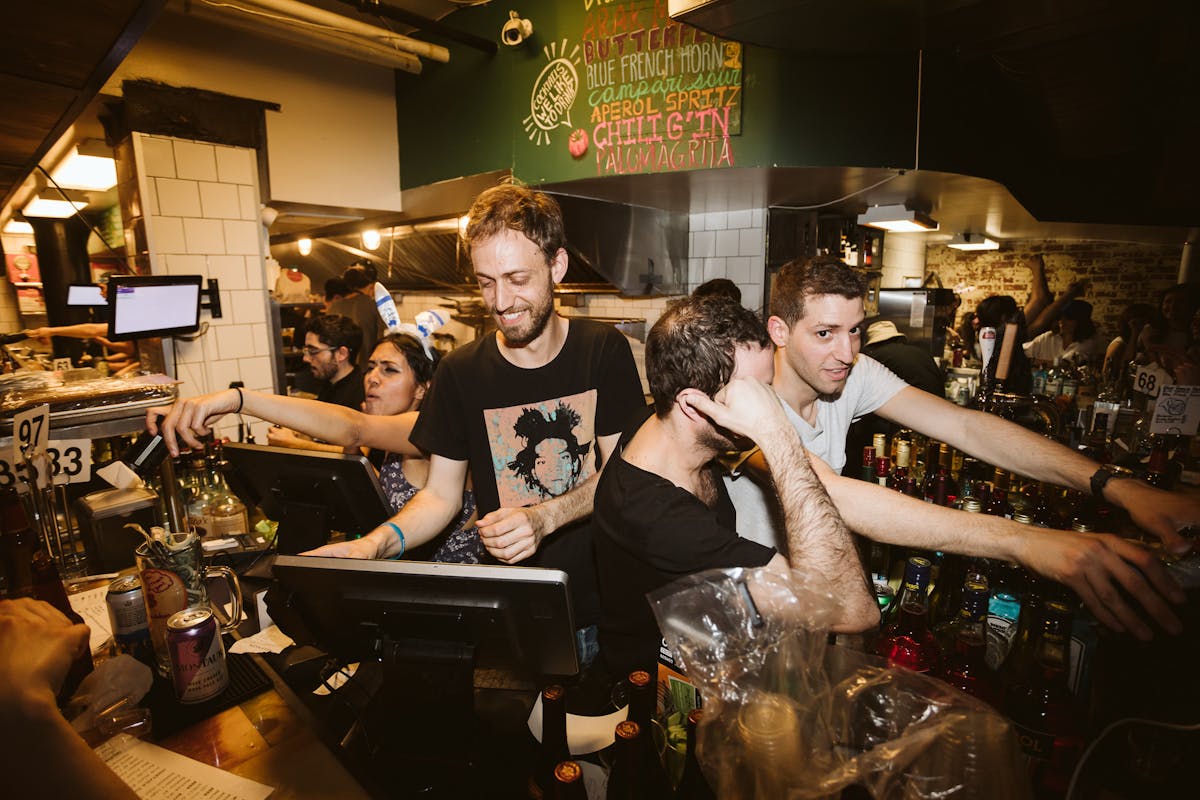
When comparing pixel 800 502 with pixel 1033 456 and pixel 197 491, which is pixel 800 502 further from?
pixel 197 491

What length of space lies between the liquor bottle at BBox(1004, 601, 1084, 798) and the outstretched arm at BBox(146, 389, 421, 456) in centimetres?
191

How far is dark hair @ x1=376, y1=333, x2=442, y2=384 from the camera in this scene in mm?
2658

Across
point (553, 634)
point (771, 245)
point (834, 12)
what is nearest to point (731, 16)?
point (834, 12)

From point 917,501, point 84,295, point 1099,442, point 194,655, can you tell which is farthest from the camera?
point 84,295

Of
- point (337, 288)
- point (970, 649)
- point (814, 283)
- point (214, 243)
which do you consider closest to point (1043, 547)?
point (970, 649)

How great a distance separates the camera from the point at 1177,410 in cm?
209

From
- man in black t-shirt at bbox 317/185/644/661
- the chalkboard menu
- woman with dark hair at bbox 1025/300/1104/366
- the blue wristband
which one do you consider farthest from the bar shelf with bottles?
woman with dark hair at bbox 1025/300/1104/366

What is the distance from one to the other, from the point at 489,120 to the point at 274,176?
5.76ft

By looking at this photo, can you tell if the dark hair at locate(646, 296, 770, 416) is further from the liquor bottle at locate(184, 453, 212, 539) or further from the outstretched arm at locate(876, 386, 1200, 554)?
the liquor bottle at locate(184, 453, 212, 539)

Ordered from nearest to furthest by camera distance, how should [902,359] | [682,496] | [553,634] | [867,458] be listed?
[553,634] < [682,496] < [867,458] < [902,359]

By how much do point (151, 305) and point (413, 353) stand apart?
186cm

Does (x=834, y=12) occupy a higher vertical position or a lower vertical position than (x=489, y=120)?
lower

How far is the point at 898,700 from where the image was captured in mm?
813

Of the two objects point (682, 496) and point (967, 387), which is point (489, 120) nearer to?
point (682, 496)
